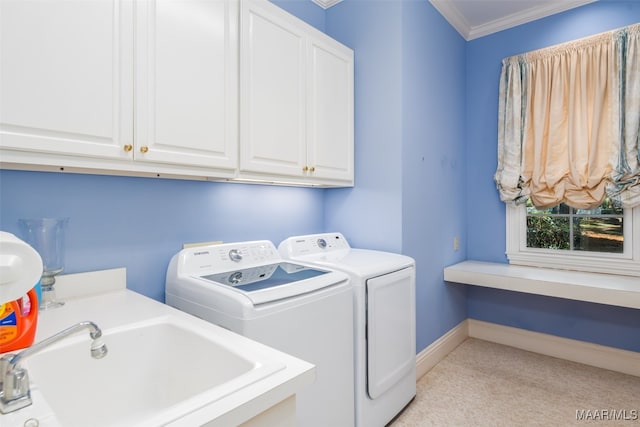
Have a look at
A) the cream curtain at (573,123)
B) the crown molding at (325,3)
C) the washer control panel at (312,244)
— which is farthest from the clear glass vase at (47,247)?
the cream curtain at (573,123)

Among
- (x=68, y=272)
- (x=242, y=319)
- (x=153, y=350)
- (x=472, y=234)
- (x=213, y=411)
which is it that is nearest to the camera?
(x=213, y=411)

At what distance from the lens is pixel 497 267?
2.85 m

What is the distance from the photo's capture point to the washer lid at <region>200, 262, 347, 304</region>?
4.35 ft

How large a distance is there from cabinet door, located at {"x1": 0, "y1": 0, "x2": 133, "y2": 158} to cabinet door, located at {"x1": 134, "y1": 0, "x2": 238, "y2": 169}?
0.20 feet

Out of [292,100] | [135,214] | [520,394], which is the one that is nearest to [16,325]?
[135,214]

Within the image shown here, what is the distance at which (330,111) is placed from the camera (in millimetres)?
2207

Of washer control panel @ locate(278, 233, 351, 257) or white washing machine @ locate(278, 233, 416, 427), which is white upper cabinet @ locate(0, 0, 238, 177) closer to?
washer control panel @ locate(278, 233, 351, 257)

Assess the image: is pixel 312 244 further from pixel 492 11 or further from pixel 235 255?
pixel 492 11

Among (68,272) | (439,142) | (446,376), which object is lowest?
(446,376)

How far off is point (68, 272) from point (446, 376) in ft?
7.99

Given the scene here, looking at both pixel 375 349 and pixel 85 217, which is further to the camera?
pixel 375 349

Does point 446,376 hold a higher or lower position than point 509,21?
lower

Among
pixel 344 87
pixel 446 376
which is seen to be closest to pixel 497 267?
pixel 446 376

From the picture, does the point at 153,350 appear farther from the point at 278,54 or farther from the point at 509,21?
the point at 509,21
